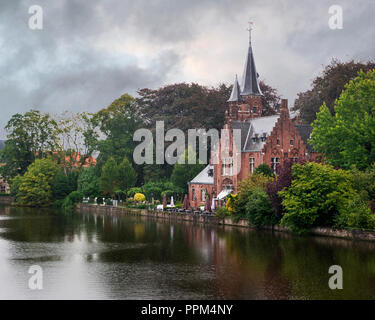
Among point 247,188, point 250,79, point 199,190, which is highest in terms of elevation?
point 250,79

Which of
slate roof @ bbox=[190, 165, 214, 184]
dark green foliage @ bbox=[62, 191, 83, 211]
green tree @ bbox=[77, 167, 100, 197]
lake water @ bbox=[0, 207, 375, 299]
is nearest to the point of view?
lake water @ bbox=[0, 207, 375, 299]

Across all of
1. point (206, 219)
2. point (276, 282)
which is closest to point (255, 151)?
point (206, 219)

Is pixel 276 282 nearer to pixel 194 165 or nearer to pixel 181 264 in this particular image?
pixel 181 264

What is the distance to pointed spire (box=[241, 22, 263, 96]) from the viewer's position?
215 feet

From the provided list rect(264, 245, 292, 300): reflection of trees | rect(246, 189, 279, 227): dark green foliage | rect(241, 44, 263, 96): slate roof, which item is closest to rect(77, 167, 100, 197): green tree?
rect(241, 44, 263, 96): slate roof

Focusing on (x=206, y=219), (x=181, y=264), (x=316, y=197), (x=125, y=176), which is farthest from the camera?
(x=125, y=176)

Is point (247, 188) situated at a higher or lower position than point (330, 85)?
lower

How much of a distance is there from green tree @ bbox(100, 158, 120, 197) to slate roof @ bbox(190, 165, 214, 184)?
1680 cm

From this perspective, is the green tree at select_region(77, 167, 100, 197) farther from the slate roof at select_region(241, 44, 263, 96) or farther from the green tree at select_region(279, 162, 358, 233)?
the green tree at select_region(279, 162, 358, 233)

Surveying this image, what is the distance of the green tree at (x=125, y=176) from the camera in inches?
3009

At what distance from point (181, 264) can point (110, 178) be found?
48290 mm

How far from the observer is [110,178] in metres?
76.4

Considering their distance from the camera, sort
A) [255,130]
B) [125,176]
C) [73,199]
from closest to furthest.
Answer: [255,130] < [125,176] < [73,199]
